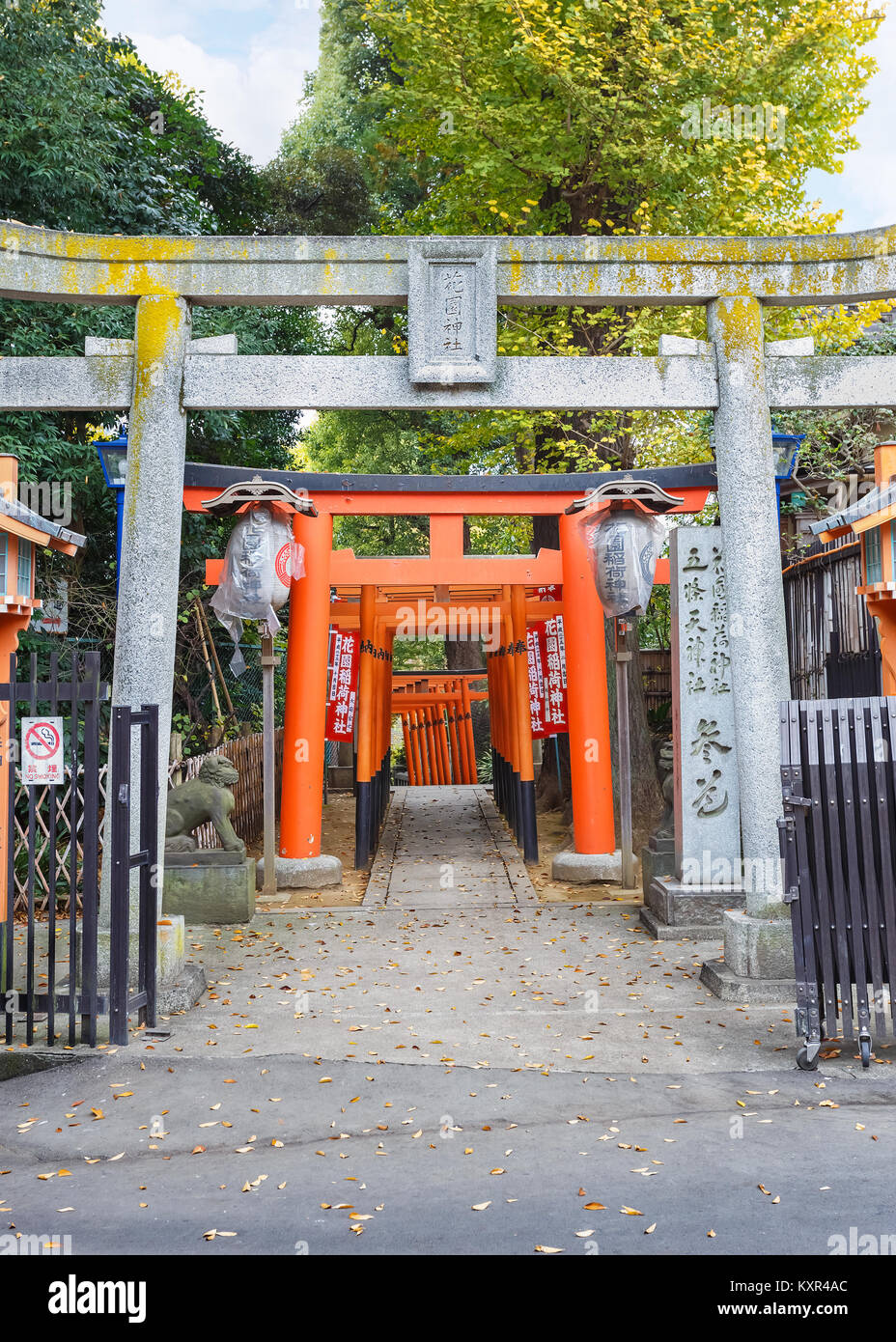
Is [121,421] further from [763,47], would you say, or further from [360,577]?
[763,47]

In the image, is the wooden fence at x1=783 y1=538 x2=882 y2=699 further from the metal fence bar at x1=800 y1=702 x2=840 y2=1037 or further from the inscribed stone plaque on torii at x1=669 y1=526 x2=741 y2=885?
the metal fence bar at x1=800 y1=702 x2=840 y2=1037

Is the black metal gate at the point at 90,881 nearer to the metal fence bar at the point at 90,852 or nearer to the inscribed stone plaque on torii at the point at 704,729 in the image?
the metal fence bar at the point at 90,852

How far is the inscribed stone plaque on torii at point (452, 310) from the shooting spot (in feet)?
20.5

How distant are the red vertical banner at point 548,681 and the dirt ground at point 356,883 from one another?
157 cm

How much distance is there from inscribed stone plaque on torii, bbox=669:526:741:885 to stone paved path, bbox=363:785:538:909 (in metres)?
2.03

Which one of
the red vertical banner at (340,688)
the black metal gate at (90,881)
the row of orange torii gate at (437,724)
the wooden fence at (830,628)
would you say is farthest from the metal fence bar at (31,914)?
the row of orange torii gate at (437,724)

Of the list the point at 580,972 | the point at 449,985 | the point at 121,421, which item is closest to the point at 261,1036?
the point at 449,985

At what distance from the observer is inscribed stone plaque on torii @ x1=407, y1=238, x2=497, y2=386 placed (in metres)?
6.25

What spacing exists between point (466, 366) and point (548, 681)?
5.20 meters

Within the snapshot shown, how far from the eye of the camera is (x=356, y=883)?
10266 millimetres

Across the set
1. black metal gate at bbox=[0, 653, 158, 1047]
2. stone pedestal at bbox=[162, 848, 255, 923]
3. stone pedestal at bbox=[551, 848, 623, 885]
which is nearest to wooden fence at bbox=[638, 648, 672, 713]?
stone pedestal at bbox=[551, 848, 623, 885]

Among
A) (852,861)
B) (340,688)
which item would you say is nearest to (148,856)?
(852,861)

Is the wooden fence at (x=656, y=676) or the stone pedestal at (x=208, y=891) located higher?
the wooden fence at (x=656, y=676)

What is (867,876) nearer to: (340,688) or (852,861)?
(852,861)
